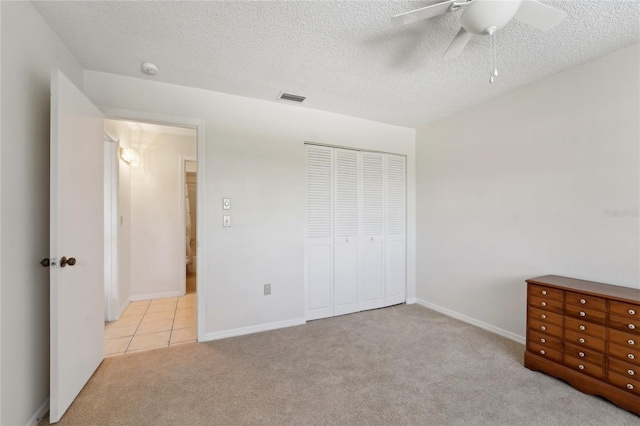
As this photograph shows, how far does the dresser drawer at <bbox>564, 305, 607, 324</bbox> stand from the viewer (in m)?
1.88

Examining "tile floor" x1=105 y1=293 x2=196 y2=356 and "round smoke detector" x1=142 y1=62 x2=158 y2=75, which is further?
"tile floor" x1=105 y1=293 x2=196 y2=356

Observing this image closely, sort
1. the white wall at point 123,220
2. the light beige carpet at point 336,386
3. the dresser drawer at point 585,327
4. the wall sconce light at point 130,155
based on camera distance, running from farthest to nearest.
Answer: the wall sconce light at point 130,155, the white wall at point 123,220, the dresser drawer at point 585,327, the light beige carpet at point 336,386

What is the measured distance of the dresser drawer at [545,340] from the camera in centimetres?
210

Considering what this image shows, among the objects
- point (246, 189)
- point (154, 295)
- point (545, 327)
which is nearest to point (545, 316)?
point (545, 327)

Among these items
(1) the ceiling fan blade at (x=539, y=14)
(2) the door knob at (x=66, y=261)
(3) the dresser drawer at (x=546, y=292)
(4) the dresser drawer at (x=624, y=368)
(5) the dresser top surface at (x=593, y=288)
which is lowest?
(4) the dresser drawer at (x=624, y=368)

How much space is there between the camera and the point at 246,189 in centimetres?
293

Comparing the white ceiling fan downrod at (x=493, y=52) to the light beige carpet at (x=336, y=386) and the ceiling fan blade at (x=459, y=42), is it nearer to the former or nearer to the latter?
the ceiling fan blade at (x=459, y=42)

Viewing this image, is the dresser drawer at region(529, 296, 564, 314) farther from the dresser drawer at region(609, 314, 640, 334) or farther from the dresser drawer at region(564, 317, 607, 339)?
the dresser drawer at region(609, 314, 640, 334)

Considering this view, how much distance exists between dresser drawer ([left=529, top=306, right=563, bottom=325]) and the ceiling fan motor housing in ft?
6.72

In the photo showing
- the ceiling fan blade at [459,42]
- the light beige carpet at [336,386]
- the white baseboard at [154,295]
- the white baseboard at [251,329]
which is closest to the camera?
the ceiling fan blade at [459,42]

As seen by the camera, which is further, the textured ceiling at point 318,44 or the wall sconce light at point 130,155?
the wall sconce light at point 130,155

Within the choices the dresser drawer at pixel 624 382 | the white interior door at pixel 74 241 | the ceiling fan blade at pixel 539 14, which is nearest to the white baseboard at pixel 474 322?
the dresser drawer at pixel 624 382

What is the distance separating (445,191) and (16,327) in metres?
3.92

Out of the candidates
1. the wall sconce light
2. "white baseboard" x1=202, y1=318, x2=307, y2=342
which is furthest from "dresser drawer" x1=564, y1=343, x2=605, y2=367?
the wall sconce light
